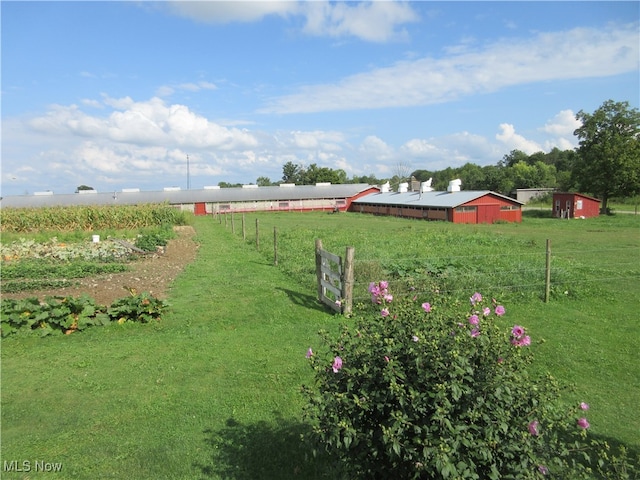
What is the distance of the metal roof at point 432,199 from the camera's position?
41531mm

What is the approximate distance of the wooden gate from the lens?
8.86 metres

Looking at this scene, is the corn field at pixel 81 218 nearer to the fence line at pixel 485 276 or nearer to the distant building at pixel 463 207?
the fence line at pixel 485 276

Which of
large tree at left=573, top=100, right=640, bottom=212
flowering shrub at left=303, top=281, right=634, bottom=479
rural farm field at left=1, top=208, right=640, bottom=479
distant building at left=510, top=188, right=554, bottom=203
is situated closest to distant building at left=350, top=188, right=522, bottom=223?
large tree at left=573, top=100, right=640, bottom=212

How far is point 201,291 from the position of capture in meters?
11.3

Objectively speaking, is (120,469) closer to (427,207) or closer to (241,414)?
(241,414)

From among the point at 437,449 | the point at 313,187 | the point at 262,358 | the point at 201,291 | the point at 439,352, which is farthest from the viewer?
the point at 313,187

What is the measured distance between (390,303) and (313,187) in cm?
6605

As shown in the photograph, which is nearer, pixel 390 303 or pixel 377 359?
pixel 377 359

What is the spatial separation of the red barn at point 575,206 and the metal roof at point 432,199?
3.93 m

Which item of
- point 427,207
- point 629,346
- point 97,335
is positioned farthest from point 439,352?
point 427,207

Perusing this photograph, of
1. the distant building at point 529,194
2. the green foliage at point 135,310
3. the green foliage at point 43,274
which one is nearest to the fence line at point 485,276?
the green foliage at point 135,310

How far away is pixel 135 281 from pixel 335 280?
21.1 feet

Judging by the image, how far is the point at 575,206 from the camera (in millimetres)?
41031

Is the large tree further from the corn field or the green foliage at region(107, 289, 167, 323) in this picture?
the green foliage at region(107, 289, 167, 323)
